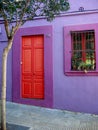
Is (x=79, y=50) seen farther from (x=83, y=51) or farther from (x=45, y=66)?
(x=45, y=66)

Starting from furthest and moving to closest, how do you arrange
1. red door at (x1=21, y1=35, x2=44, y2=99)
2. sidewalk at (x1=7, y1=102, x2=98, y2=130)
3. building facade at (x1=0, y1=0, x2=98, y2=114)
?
red door at (x1=21, y1=35, x2=44, y2=99) < building facade at (x1=0, y1=0, x2=98, y2=114) < sidewalk at (x1=7, y1=102, x2=98, y2=130)

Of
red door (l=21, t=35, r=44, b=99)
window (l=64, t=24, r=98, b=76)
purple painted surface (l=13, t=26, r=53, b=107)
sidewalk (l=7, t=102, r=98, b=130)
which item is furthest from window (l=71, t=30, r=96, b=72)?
sidewalk (l=7, t=102, r=98, b=130)

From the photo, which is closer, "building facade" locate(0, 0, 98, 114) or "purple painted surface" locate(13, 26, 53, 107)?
"building facade" locate(0, 0, 98, 114)

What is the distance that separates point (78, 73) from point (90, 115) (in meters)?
1.42

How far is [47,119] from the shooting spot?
308 inches

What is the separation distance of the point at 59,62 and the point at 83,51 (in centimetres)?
90

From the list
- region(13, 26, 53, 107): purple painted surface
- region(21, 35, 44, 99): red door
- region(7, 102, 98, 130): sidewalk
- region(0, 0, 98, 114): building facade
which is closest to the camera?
region(7, 102, 98, 130): sidewalk

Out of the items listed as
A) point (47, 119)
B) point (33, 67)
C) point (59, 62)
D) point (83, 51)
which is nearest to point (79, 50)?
point (83, 51)

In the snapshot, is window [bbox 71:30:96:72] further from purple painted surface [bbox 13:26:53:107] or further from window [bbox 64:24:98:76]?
purple painted surface [bbox 13:26:53:107]

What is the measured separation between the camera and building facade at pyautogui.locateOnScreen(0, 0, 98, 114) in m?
8.77

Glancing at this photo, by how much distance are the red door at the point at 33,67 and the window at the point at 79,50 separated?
102 centimetres

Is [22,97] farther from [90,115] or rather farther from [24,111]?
[90,115]

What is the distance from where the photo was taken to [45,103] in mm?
9297

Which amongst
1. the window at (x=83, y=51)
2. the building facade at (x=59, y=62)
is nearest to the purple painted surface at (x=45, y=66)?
the building facade at (x=59, y=62)
